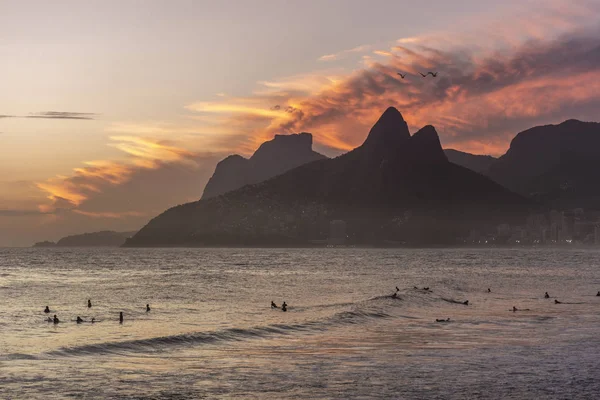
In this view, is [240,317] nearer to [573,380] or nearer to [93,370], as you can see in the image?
[93,370]

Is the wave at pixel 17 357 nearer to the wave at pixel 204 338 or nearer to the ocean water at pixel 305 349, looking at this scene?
the ocean water at pixel 305 349

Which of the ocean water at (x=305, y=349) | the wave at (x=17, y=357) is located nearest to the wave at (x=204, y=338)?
the ocean water at (x=305, y=349)

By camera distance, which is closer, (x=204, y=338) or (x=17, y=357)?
(x=17, y=357)

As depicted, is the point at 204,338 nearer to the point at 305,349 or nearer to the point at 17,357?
the point at 305,349

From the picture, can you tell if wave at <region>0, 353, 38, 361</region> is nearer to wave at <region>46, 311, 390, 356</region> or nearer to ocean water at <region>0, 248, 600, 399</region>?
ocean water at <region>0, 248, 600, 399</region>

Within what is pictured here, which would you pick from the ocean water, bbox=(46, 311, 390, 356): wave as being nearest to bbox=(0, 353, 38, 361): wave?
the ocean water

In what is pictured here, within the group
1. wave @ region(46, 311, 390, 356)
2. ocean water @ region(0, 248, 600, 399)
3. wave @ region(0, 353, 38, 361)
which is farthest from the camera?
wave @ region(46, 311, 390, 356)

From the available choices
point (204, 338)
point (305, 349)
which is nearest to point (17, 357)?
point (204, 338)

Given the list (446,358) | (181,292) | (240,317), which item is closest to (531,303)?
(240,317)

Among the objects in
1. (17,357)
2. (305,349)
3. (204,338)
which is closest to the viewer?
(17,357)

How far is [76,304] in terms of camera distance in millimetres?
79500

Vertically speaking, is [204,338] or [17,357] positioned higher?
[17,357]

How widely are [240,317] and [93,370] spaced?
28.2 meters

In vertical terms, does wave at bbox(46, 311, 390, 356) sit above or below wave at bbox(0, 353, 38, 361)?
below
